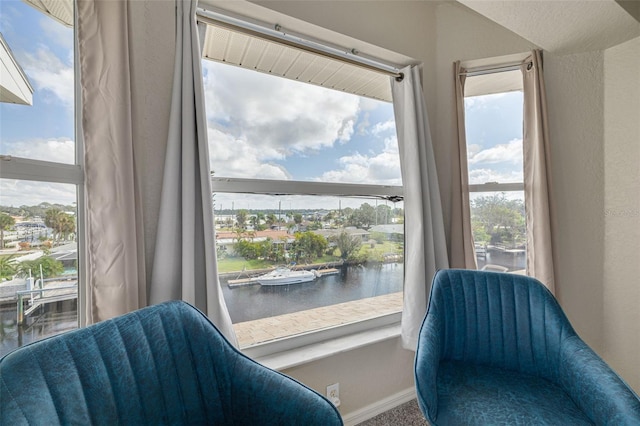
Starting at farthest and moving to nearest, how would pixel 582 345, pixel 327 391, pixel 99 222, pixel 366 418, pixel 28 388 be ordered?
pixel 366 418, pixel 327 391, pixel 582 345, pixel 99 222, pixel 28 388

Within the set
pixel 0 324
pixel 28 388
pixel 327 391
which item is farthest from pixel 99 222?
pixel 327 391

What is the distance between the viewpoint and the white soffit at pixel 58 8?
3.18 feet

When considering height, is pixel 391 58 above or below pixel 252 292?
above

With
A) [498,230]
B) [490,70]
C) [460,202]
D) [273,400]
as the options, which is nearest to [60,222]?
[273,400]

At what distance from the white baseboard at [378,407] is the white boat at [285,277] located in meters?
0.77

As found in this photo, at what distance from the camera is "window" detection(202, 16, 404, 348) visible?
145cm

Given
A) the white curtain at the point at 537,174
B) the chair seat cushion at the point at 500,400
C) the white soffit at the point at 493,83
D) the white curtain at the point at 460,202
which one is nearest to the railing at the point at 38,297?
the chair seat cushion at the point at 500,400

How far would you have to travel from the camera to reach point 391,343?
1.73 metres

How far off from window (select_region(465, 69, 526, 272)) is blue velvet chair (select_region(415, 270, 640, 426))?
0.69 metres

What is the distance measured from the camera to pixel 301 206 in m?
1.63

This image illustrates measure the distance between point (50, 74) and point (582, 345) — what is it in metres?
2.20

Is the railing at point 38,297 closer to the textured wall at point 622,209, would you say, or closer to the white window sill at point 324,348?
the white window sill at point 324,348

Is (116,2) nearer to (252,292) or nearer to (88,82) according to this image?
(88,82)

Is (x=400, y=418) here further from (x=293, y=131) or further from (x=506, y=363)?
(x=293, y=131)
